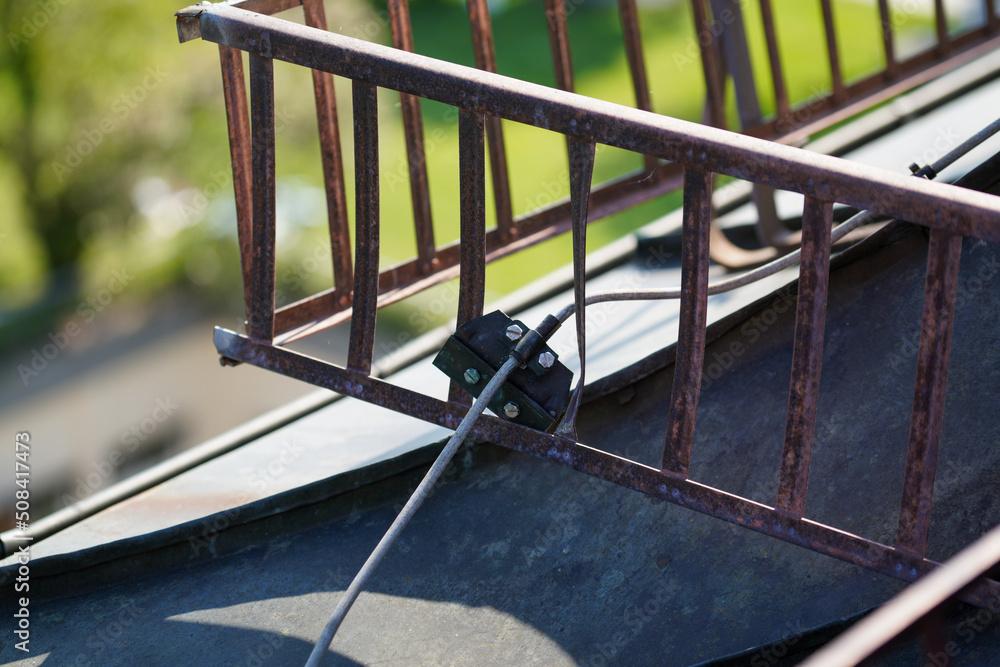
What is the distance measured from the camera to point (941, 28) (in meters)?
3.84

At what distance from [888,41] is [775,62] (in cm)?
49

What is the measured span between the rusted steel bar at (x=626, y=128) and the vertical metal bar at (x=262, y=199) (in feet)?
0.23

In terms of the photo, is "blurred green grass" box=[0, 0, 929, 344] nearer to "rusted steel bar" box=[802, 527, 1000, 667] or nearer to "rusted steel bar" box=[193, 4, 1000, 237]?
"rusted steel bar" box=[193, 4, 1000, 237]

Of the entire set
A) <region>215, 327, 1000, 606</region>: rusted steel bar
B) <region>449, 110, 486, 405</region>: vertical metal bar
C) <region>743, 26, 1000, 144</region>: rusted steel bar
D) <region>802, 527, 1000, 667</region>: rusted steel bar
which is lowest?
<region>215, 327, 1000, 606</region>: rusted steel bar

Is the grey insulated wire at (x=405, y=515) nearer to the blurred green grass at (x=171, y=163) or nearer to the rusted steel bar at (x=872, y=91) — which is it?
the rusted steel bar at (x=872, y=91)

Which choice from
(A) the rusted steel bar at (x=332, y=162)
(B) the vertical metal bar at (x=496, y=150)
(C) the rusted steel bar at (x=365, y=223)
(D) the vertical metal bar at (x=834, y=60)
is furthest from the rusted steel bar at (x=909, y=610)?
(D) the vertical metal bar at (x=834, y=60)

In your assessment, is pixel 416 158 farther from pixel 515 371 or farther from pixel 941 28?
pixel 941 28

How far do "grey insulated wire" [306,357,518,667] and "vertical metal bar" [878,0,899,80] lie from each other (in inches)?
97.1

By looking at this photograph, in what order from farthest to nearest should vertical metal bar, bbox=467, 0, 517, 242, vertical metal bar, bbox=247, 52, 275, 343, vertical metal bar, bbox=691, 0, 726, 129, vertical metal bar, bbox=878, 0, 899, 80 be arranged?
vertical metal bar, bbox=878, 0, 899, 80 → vertical metal bar, bbox=691, 0, 726, 129 → vertical metal bar, bbox=467, 0, 517, 242 → vertical metal bar, bbox=247, 52, 275, 343

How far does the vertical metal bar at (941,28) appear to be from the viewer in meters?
3.79

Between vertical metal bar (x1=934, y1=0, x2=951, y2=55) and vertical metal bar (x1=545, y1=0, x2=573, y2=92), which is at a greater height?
vertical metal bar (x1=545, y1=0, x2=573, y2=92)

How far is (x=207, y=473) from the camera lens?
2.94 meters

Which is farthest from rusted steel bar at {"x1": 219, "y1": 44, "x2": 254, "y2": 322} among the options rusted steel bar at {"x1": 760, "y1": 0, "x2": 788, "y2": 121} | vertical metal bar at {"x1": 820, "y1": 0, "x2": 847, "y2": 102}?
vertical metal bar at {"x1": 820, "y1": 0, "x2": 847, "y2": 102}

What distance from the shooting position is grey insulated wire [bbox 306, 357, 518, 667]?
69.1 inches
